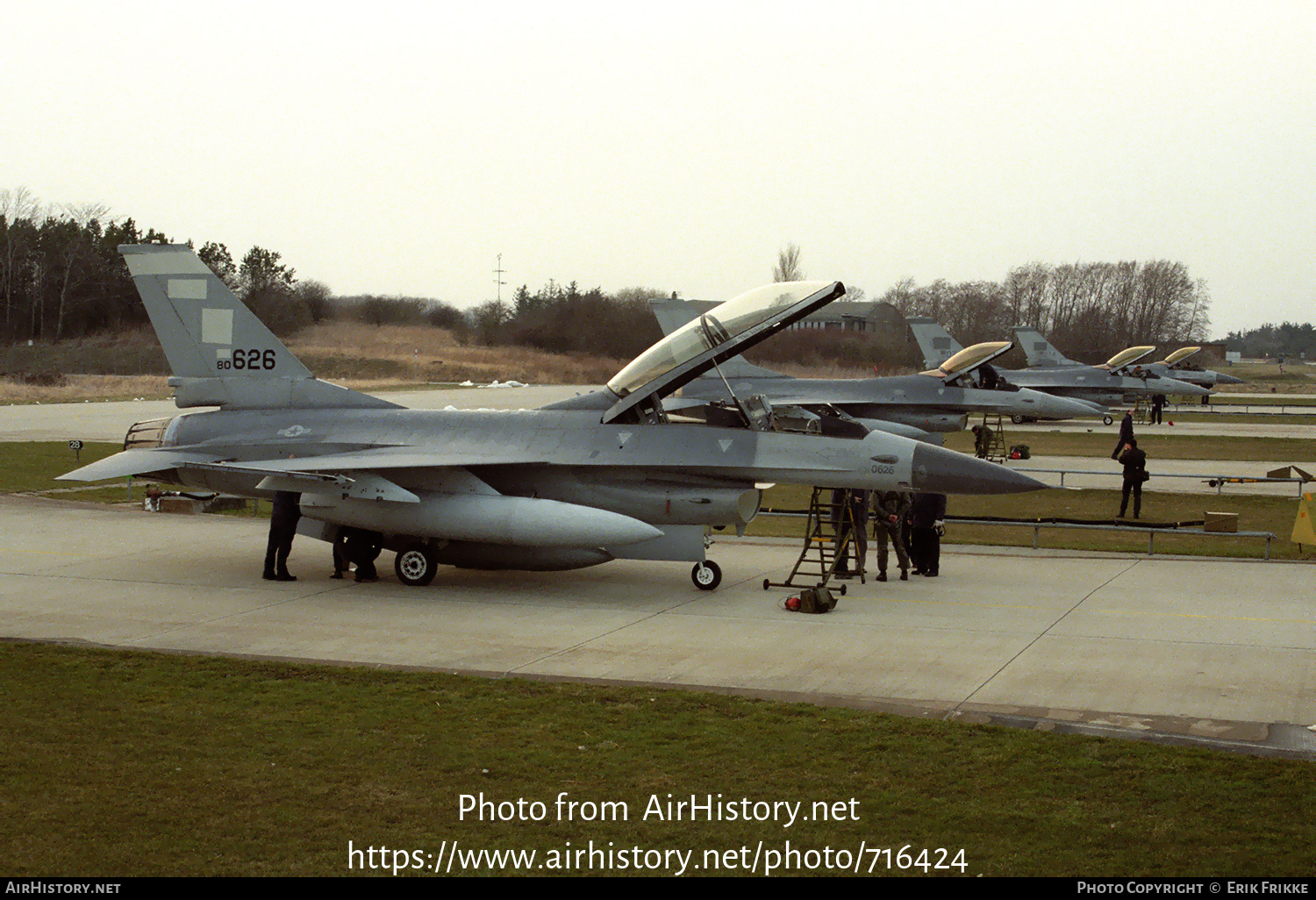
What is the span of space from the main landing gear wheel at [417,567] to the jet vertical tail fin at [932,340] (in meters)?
31.5

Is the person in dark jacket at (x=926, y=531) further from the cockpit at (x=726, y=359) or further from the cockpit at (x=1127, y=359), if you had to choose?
the cockpit at (x=1127, y=359)

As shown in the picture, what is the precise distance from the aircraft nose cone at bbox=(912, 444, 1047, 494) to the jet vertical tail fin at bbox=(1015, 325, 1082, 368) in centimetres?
4673

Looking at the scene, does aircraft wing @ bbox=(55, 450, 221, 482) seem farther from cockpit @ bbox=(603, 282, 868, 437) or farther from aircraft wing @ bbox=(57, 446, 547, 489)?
cockpit @ bbox=(603, 282, 868, 437)

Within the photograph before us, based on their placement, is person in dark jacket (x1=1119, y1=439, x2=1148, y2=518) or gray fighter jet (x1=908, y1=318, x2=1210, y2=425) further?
gray fighter jet (x1=908, y1=318, x2=1210, y2=425)

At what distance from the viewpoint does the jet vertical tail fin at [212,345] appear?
53.1ft

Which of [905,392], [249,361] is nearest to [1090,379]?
[905,392]

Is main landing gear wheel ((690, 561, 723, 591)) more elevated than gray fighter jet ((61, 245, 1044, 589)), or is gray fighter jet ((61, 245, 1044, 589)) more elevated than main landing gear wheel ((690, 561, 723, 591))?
gray fighter jet ((61, 245, 1044, 589))

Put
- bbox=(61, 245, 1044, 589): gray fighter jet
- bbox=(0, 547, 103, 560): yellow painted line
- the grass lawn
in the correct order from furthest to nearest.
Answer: bbox=(0, 547, 103, 560): yellow painted line < bbox=(61, 245, 1044, 589): gray fighter jet < the grass lawn

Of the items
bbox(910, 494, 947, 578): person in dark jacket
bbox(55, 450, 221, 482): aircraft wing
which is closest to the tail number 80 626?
bbox(55, 450, 221, 482): aircraft wing

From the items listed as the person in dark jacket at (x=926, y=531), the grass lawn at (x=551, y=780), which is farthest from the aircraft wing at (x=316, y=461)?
the person in dark jacket at (x=926, y=531)

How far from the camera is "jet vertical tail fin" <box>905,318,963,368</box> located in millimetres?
42906

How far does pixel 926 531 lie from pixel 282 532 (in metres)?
8.29

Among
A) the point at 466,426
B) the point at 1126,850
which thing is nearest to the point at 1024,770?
the point at 1126,850

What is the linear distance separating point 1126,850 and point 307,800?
4523 mm
